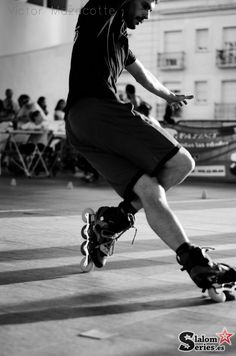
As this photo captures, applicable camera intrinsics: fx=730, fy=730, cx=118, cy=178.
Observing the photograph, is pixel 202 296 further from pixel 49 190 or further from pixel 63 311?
pixel 49 190

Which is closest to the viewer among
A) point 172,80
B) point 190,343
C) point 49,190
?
point 190,343

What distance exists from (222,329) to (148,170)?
45.0 inches

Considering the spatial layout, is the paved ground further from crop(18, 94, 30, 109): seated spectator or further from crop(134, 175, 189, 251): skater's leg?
crop(18, 94, 30, 109): seated spectator

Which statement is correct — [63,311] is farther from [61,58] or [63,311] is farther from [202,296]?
[61,58]

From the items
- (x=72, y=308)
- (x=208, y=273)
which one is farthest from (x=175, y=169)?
(x=72, y=308)

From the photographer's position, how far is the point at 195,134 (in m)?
16.1

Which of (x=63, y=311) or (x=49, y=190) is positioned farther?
(x=49, y=190)

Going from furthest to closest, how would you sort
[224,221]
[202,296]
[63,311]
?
1. [224,221]
2. [202,296]
3. [63,311]

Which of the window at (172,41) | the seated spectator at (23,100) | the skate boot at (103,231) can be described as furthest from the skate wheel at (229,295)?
the window at (172,41)

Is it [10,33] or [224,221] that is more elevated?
[10,33]

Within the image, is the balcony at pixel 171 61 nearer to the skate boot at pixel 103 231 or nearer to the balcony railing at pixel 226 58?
the balcony railing at pixel 226 58

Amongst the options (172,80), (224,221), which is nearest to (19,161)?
(224,221)

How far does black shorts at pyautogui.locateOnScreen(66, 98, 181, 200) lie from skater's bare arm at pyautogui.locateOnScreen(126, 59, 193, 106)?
500 mm

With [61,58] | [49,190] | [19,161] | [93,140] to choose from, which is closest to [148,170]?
[93,140]
